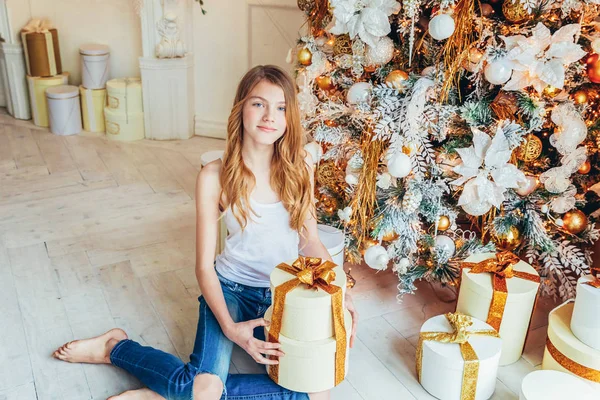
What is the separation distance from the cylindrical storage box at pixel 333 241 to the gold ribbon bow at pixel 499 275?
404mm

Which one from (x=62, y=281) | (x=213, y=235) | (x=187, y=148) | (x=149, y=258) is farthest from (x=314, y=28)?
(x=187, y=148)

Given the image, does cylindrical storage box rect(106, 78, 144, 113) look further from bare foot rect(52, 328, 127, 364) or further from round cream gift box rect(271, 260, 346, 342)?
round cream gift box rect(271, 260, 346, 342)

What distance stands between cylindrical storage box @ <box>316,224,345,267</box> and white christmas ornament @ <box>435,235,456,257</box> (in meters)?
0.31

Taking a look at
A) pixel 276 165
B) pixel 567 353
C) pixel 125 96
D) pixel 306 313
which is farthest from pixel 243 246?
pixel 125 96

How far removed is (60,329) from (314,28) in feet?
4.31

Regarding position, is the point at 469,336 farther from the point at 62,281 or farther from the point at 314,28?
the point at 62,281

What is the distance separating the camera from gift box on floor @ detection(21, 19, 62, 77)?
153 inches

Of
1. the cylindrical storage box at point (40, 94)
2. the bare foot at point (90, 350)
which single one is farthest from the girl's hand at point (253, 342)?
the cylindrical storage box at point (40, 94)

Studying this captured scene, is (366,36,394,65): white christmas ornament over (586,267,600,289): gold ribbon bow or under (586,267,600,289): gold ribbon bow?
over

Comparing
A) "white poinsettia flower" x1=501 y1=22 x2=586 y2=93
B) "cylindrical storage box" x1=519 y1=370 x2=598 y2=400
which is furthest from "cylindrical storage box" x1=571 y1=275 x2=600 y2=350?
"white poinsettia flower" x1=501 y1=22 x2=586 y2=93

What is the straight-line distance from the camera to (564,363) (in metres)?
1.63

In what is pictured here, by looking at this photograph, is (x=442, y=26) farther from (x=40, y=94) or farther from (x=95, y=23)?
(x=40, y=94)

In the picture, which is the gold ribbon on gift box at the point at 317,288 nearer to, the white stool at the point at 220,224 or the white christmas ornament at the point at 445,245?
the white christmas ornament at the point at 445,245

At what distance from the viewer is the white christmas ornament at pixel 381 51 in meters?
1.84
